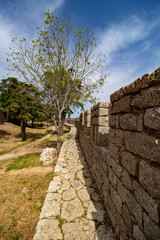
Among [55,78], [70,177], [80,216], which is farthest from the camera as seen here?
[55,78]

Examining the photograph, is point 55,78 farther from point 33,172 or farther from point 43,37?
point 33,172

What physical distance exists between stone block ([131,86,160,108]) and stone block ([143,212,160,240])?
47.0 inches

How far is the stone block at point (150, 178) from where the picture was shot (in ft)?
3.60

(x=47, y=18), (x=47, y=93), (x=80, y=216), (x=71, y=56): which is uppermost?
(x=47, y=18)

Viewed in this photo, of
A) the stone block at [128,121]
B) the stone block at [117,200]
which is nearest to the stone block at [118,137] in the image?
the stone block at [128,121]

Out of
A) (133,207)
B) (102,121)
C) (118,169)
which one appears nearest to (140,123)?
(118,169)

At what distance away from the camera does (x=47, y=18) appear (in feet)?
20.8

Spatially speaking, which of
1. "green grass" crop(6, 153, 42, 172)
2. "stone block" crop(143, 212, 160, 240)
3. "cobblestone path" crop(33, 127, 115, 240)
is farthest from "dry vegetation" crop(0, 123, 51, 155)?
"stone block" crop(143, 212, 160, 240)

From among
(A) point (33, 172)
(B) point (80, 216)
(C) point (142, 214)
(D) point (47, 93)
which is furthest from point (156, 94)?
(D) point (47, 93)

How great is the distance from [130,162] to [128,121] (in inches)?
22.7

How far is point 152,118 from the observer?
116 cm

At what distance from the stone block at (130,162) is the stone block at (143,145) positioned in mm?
92

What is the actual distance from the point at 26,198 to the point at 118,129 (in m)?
3.55

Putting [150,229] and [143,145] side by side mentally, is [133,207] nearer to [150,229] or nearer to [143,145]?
[150,229]
